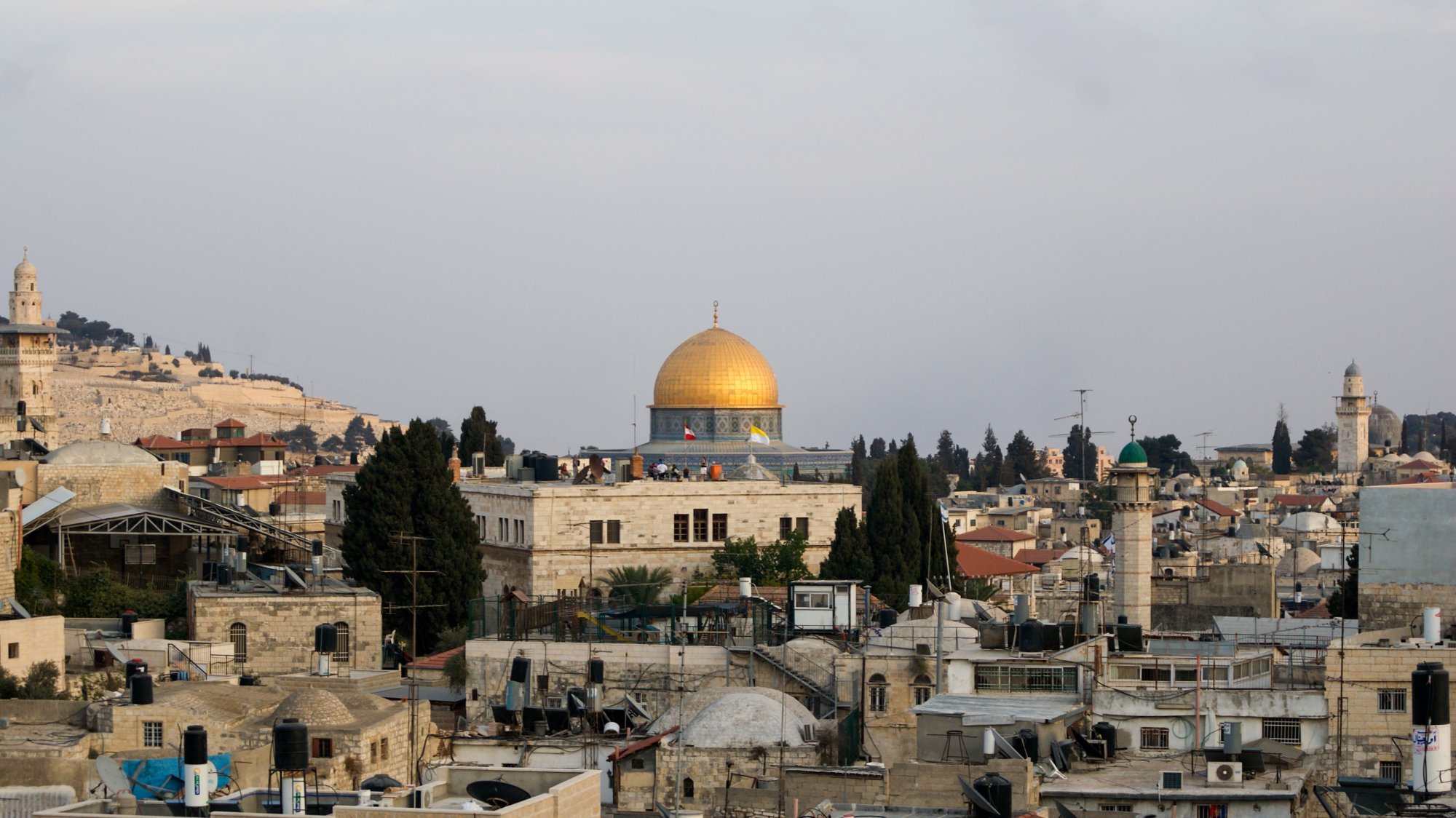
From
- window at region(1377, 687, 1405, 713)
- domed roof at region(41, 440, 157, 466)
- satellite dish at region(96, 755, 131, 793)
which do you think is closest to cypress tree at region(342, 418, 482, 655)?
domed roof at region(41, 440, 157, 466)

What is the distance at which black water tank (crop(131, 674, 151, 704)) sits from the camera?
25453 mm

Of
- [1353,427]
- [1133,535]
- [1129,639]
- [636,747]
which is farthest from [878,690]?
[1353,427]

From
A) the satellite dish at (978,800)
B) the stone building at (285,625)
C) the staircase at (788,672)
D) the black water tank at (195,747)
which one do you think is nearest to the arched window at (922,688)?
the staircase at (788,672)

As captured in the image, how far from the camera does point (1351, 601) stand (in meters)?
39.0

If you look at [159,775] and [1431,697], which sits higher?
[1431,697]

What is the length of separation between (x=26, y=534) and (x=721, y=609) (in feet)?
54.5

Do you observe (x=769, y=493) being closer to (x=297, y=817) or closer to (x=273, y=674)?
(x=273, y=674)

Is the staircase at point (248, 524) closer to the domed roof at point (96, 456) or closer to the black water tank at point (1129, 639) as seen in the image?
the domed roof at point (96, 456)

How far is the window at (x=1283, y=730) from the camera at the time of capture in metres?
24.5

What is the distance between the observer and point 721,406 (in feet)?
220

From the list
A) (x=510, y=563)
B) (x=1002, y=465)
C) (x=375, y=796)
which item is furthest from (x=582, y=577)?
(x=1002, y=465)

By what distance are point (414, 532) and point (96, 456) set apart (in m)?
9.45

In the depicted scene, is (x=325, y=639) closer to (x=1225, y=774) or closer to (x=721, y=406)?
(x=1225, y=774)

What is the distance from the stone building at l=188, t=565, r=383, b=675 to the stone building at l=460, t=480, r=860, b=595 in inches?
317
